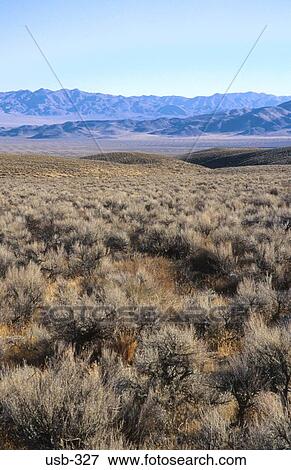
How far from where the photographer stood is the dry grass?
130 inches

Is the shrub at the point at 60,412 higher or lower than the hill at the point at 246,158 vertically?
higher

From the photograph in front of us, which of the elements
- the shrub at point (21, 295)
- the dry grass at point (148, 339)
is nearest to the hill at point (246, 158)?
the dry grass at point (148, 339)

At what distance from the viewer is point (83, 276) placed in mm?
Answer: 8016

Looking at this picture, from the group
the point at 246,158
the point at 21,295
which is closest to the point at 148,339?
the point at 21,295

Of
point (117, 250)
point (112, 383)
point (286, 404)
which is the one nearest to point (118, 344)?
point (112, 383)

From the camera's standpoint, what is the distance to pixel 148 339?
468 cm

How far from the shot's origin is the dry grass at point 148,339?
329 centimetres

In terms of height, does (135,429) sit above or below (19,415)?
below

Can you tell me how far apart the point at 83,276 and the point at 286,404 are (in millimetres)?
5016

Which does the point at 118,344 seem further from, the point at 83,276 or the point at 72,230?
the point at 72,230

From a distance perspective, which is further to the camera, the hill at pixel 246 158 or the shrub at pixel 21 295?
the hill at pixel 246 158

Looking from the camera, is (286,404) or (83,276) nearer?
(286,404)

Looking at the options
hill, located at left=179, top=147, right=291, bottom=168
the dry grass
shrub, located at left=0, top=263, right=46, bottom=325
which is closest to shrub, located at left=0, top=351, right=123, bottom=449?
the dry grass

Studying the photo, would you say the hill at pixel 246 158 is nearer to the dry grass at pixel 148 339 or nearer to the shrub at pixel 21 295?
the dry grass at pixel 148 339
